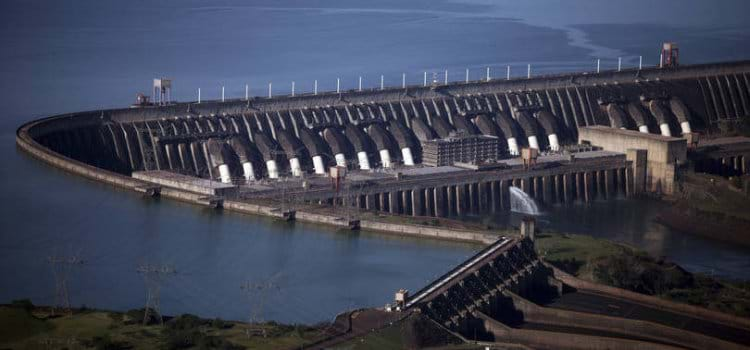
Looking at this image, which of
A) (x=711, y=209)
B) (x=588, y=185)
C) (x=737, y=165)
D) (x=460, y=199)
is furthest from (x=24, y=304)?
(x=737, y=165)

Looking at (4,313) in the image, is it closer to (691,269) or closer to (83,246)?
(83,246)

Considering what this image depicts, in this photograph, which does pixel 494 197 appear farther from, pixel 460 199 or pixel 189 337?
pixel 189 337

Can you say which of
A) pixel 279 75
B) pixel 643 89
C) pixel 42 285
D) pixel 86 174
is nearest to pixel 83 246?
pixel 42 285

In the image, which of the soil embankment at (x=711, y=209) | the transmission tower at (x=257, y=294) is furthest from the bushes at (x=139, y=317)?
the soil embankment at (x=711, y=209)

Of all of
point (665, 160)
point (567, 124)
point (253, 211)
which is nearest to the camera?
point (253, 211)

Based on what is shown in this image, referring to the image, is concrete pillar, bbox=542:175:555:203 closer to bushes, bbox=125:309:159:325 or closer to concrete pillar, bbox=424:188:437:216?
concrete pillar, bbox=424:188:437:216

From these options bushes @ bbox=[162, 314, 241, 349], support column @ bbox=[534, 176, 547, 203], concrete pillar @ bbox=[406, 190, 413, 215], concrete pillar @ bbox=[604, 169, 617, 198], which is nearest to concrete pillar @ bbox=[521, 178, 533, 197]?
support column @ bbox=[534, 176, 547, 203]

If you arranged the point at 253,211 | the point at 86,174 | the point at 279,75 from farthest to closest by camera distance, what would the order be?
the point at 279,75 → the point at 86,174 → the point at 253,211
